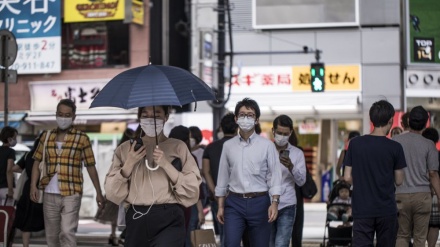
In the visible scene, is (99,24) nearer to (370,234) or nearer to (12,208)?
(12,208)

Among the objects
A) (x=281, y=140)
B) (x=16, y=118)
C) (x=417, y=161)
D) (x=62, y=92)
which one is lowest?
(x=417, y=161)

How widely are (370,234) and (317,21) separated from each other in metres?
17.5

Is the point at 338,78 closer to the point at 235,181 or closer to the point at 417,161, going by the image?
the point at 417,161

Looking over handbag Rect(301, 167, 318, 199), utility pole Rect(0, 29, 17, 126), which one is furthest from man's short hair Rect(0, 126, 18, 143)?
handbag Rect(301, 167, 318, 199)

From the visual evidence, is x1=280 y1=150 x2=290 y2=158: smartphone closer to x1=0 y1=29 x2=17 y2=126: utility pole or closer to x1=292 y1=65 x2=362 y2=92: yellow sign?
x1=0 y1=29 x2=17 y2=126: utility pole

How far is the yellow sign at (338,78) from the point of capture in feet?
86.2

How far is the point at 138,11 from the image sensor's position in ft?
86.7

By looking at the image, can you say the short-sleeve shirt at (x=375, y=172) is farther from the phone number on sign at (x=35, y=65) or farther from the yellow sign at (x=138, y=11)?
the yellow sign at (x=138, y=11)

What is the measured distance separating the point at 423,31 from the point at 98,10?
886cm

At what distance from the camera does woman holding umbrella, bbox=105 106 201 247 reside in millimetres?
7422

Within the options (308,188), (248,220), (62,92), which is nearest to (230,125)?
(308,188)

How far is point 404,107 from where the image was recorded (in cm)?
2598

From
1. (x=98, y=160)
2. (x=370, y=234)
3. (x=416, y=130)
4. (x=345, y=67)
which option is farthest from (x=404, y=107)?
(x=370, y=234)

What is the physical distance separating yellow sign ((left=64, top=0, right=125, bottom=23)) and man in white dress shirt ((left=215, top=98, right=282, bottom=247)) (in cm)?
1560
